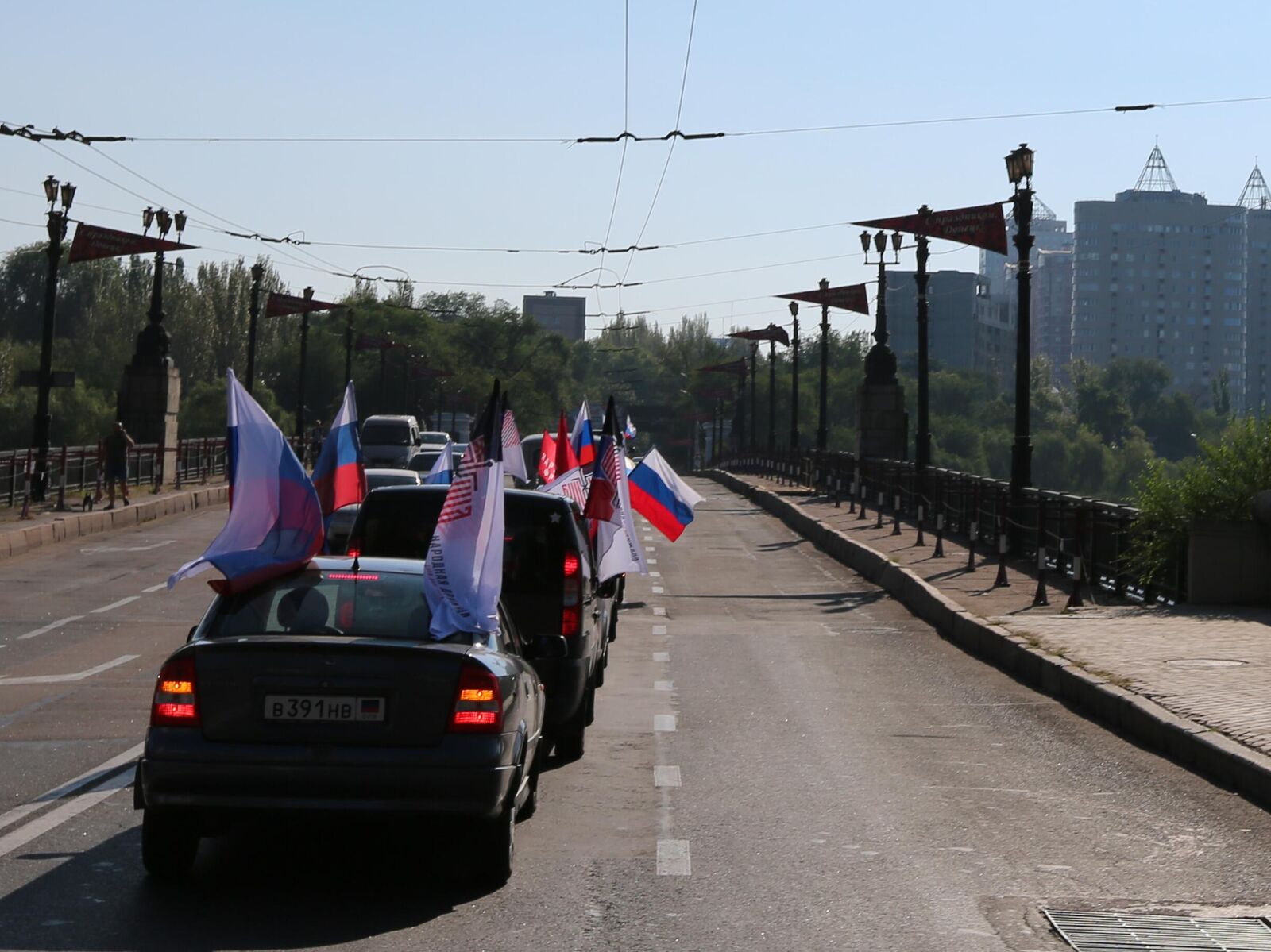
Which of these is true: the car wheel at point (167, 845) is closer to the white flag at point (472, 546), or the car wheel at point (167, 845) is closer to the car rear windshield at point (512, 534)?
the white flag at point (472, 546)

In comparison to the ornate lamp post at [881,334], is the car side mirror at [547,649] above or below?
below

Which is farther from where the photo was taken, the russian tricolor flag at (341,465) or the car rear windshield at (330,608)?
the russian tricolor flag at (341,465)

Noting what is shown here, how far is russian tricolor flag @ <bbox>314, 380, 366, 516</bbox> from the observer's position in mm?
12562

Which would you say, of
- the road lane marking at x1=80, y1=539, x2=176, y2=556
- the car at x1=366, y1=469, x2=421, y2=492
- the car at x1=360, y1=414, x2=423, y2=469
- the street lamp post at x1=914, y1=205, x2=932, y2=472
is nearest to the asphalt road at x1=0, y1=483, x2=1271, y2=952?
the car at x1=366, y1=469, x2=421, y2=492

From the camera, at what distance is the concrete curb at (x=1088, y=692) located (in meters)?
10.1

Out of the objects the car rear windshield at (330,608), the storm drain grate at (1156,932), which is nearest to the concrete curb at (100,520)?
the car rear windshield at (330,608)

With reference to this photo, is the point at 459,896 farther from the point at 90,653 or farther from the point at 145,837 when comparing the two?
the point at 90,653

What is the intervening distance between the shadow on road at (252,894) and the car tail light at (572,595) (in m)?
2.95

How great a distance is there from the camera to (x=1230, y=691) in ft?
41.8

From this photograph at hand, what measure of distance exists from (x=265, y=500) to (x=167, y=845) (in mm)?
1755

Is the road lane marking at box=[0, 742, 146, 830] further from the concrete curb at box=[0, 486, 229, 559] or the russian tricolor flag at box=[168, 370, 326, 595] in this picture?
the concrete curb at box=[0, 486, 229, 559]

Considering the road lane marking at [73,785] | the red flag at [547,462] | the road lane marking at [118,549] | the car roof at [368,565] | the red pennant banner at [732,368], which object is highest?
the red pennant banner at [732,368]

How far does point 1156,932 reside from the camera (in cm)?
666

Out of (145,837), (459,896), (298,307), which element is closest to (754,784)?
(459,896)
